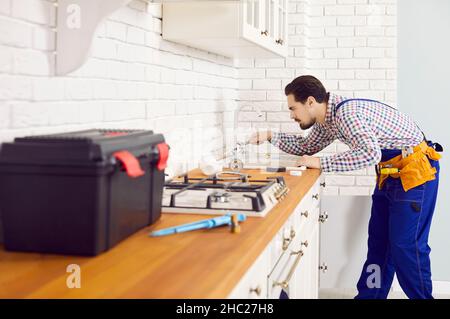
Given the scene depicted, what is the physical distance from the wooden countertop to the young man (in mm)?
1642

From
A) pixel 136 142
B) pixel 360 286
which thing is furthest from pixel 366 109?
pixel 136 142

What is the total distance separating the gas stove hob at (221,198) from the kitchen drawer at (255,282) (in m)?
0.24

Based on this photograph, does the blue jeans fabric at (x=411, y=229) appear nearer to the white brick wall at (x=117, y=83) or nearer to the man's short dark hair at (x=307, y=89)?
the man's short dark hair at (x=307, y=89)

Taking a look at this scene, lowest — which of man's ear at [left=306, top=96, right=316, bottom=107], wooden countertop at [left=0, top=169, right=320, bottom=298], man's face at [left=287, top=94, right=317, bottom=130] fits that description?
wooden countertop at [left=0, top=169, right=320, bottom=298]

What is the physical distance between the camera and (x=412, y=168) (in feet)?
11.1

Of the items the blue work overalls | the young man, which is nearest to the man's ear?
the young man

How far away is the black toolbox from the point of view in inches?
54.6

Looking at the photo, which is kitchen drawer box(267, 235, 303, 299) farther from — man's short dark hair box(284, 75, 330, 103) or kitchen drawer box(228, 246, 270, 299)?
man's short dark hair box(284, 75, 330, 103)

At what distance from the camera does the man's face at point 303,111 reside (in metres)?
3.53

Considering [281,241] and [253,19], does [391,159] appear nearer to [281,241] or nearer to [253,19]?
[253,19]

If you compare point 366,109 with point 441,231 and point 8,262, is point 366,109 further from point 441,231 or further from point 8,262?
point 8,262

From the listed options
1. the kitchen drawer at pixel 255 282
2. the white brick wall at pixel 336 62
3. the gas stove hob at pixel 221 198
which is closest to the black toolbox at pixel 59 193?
the kitchen drawer at pixel 255 282

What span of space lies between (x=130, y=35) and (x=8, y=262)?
119 centimetres
